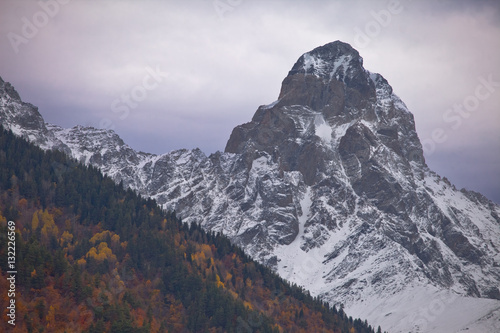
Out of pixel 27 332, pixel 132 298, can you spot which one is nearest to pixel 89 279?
pixel 132 298

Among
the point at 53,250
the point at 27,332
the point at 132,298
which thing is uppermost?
the point at 53,250

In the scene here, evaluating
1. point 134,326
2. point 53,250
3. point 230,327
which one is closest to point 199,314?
point 230,327

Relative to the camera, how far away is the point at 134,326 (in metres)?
176

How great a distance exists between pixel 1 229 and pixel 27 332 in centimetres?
2999

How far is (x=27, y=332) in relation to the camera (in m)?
160

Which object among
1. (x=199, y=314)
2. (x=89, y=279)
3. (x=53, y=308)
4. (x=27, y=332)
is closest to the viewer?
(x=27, y=332)

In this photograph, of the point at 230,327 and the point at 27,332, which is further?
the point at 230,327

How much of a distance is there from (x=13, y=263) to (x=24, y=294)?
707cm

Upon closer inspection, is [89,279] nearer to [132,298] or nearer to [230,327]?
[132,298]

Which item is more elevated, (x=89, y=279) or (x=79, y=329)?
(x=89, y=279)

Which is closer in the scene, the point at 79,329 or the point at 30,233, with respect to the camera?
the point at 79,329

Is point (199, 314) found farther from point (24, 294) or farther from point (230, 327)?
point (24, 294)

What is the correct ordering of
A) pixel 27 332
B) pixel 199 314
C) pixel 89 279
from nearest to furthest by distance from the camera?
pixel 27 332, pixel 89 279, pixel 199 314

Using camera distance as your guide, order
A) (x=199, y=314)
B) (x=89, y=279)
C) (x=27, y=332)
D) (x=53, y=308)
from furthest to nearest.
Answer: (x=199, y=314)
(x=89, y=279)
(x=53, y=308)
(x=27, y=332)
